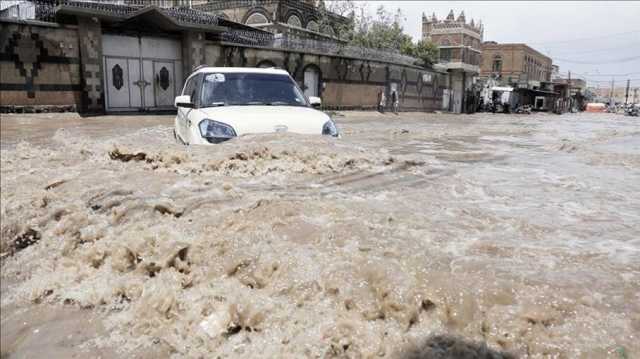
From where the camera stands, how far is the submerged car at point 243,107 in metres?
6.31

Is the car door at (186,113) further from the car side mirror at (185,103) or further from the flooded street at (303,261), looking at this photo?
the flooded street at (303,261)

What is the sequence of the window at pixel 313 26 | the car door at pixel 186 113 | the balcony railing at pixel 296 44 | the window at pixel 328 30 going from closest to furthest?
1. the car door at pixel 186 113
2. the balcony railing at pixel 296 44
3. the window at pixel 313 26
4. the window at pixel 328 30

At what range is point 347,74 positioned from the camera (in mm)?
28094

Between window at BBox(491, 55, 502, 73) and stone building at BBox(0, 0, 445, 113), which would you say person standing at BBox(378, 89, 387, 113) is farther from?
window at BBox(491, 55, 502, 73)

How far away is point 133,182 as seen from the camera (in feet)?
17.1

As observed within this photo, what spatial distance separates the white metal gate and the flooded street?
12.6m

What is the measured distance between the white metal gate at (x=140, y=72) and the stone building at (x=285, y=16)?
12592 millimetres

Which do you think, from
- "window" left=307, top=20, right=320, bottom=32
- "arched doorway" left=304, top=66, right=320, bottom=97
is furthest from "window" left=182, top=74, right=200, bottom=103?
"window" left=307, top=20, right=320, bottom=32

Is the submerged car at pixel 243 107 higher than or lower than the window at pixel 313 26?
lower

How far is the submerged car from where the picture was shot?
6.31m

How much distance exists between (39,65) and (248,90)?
11758 mm

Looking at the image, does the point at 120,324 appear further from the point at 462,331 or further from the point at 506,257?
the point at 506,257

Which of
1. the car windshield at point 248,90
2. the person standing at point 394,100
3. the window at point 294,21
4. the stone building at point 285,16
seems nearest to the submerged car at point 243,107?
the car windshield at point 248,90

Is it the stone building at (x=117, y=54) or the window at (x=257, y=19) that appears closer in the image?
the stone building at (x=117, y=54)
